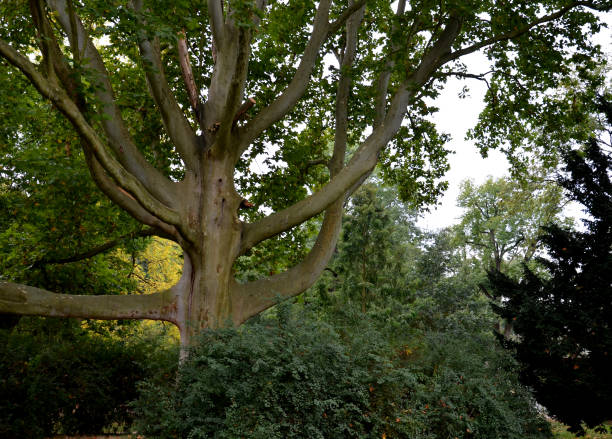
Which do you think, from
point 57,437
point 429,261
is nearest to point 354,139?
point 57,437

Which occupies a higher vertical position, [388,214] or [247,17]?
[388,214]

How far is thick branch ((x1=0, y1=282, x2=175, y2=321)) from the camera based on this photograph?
6254 mm

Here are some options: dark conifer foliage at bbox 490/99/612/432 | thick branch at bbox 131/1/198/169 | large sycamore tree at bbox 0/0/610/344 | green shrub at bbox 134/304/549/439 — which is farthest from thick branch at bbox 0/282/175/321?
dark conifer foliage at bbox 490/99/612/432

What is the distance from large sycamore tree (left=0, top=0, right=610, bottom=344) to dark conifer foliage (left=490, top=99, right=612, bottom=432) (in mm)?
2806

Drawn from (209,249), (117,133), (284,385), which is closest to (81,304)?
(209,249)

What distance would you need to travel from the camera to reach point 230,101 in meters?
Result: 6.75

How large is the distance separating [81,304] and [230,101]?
12.6ft

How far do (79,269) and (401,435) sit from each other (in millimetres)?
8643

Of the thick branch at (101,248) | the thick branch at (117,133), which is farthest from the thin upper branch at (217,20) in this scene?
the thick branch at (101,248)

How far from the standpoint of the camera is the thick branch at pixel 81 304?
6.25 meters

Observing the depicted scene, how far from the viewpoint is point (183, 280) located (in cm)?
742

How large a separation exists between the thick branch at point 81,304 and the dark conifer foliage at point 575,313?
19.2 feet

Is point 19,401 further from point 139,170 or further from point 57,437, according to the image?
point 139,170

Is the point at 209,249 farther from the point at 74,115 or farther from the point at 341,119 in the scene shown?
the point at 341,119
